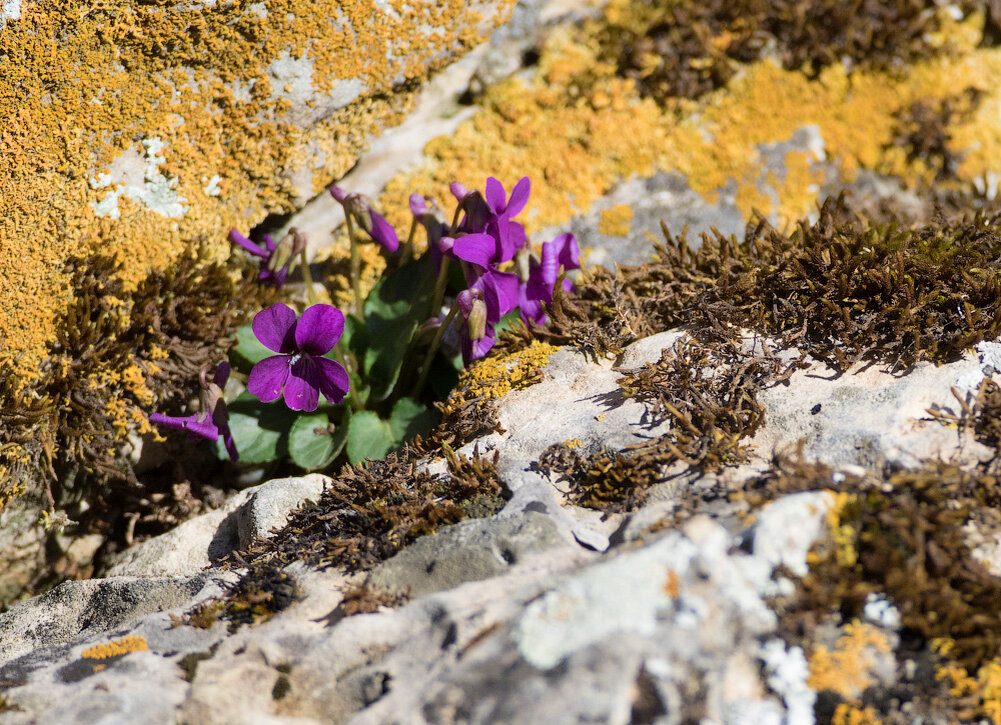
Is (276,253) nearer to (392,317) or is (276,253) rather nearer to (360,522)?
(392,317)

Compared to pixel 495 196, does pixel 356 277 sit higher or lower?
lower

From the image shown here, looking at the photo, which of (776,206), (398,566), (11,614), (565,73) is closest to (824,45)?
(776,206)

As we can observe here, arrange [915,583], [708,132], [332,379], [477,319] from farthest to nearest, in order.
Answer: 1. [708,132]
2. [477,319]
3. [332,379]
4. [915,583]

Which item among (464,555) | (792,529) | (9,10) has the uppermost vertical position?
(9,10)

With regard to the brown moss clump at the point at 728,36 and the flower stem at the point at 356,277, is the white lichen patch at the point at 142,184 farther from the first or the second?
the brown moss clump at the point at 728,36

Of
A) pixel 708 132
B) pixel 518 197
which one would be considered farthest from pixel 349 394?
pixel 708 132

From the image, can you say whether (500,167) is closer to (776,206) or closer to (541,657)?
(776,206)
